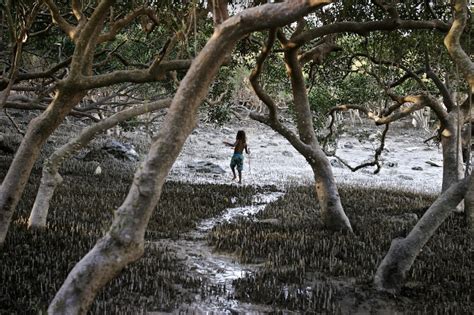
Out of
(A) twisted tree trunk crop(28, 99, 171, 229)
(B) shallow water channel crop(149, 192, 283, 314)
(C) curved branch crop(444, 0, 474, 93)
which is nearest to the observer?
(B) shallow water channel crop(149, 192, 283, 314)

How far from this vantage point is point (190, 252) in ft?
23.6

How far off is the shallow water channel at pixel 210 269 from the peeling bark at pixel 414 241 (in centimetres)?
144

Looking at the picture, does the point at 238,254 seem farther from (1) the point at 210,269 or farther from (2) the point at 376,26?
(2) the point at 376,26

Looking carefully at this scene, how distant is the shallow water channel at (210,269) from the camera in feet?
15.9

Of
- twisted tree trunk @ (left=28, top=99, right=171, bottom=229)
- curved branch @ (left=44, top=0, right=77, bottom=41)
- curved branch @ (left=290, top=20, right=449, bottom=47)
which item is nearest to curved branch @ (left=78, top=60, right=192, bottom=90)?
curved branch @ (left=44, top=0, right=77, bottom=41)

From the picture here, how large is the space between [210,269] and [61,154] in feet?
8.29

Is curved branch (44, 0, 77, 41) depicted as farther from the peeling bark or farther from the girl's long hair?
the girl's long hair

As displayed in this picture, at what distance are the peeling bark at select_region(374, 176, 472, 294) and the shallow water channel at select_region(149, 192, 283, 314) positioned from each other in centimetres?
144

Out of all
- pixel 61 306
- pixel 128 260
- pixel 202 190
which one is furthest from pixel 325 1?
pixel 202 190

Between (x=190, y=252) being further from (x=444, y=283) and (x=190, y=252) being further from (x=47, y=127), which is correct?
(x=444, y=283)

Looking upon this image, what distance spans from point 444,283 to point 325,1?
411 cm

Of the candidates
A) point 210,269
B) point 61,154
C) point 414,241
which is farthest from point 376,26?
point 61,154

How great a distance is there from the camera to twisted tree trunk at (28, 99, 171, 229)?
6.66 meters

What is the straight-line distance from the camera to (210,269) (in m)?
6.36
